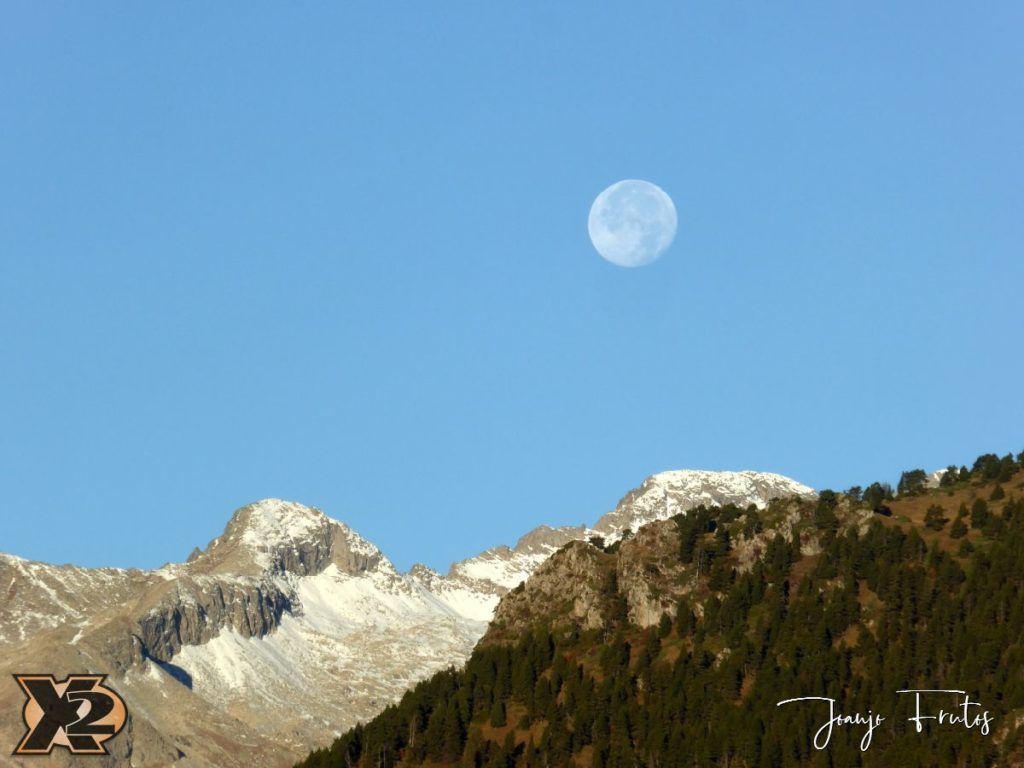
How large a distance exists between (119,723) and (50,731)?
9.40m

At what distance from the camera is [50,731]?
171 metres

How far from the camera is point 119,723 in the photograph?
166 m
